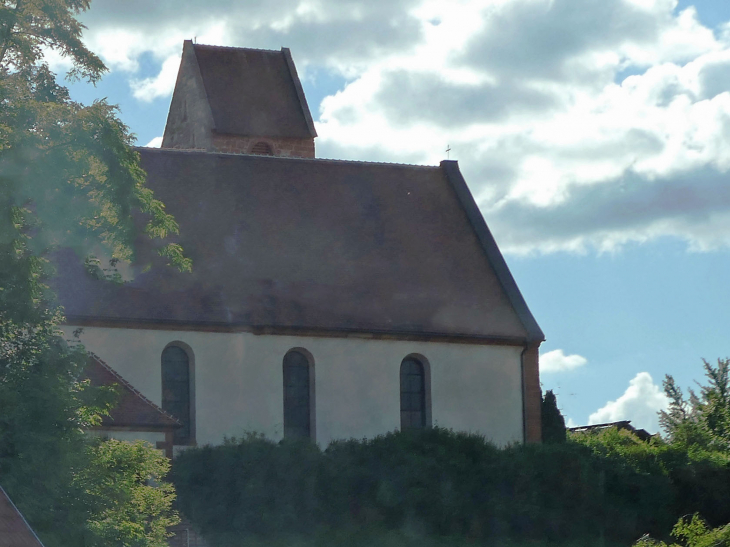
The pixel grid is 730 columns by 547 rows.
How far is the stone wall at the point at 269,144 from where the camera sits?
39.6 meters

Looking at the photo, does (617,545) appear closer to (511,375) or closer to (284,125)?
(511,375)

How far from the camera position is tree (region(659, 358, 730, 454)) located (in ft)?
115

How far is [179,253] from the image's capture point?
77.9 ft

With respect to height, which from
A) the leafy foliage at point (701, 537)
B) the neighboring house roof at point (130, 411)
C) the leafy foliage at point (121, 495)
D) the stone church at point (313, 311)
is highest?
the stone church at point (313, 311)

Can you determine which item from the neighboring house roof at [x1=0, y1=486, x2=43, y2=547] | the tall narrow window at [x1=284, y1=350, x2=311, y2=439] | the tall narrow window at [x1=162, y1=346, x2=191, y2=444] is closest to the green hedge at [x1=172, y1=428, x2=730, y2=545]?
the tall narrow window at [x1=162, y1=346, x2=191, y2=444]

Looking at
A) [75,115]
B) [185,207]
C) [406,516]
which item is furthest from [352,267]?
[75,115]

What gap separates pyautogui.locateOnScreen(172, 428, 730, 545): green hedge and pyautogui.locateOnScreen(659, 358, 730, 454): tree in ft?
10.1

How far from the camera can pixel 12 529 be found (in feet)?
50.6

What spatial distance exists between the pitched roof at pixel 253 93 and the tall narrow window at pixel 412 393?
10.3m

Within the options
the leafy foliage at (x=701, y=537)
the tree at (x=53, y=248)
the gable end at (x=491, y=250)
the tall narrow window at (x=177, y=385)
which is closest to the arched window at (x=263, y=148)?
the gable end at (x=491, y=250)

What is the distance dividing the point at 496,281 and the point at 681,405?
970 cm

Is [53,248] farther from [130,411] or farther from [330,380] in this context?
[330,380]

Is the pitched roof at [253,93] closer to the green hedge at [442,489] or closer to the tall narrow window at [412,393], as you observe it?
the tall narrow window at [412,393]

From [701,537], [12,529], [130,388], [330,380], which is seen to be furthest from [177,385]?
[12,529]
